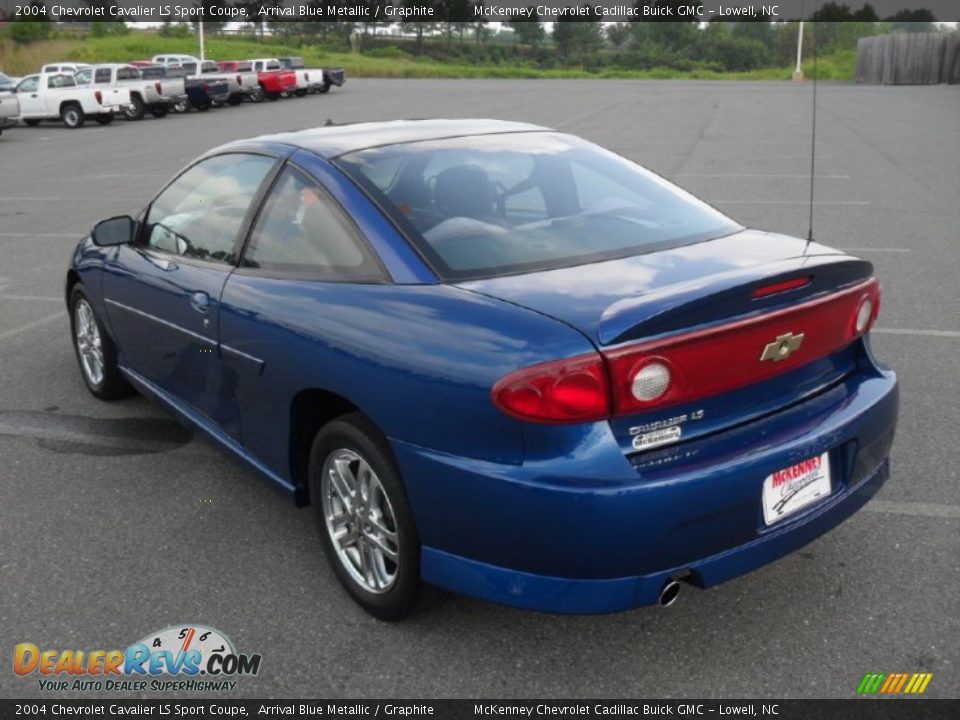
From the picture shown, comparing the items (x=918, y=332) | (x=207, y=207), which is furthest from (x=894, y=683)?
(x=918, y=332)

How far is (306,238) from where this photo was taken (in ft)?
11.7

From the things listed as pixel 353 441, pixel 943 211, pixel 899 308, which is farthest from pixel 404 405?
pixel 943 211

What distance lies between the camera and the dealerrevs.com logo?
3.00m

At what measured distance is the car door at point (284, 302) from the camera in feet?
10.7

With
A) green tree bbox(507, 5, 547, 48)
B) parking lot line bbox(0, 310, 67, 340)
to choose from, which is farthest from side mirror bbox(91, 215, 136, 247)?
green tree bbox(507, 5, 547, 48)

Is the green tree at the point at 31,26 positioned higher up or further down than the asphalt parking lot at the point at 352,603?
higher up

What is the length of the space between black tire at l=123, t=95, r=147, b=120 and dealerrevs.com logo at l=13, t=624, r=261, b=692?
92.8 ft

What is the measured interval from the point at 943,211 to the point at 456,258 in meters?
9.69

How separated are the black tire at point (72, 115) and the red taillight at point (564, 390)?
2849cm

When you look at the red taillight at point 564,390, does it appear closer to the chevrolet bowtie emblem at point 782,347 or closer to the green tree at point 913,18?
the chevrolet bowtie emblem at point 782,347

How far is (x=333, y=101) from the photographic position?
3838 cm

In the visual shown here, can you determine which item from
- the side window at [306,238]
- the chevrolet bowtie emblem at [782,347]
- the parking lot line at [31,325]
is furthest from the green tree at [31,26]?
the chevrolet bowtie emblem at [782,347]

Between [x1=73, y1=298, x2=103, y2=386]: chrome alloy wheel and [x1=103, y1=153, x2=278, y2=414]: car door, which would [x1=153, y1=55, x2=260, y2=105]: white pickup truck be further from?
[x1=103, y1=153, x2=278, y2=414]: car door

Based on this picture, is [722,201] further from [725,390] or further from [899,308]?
[725,390]
